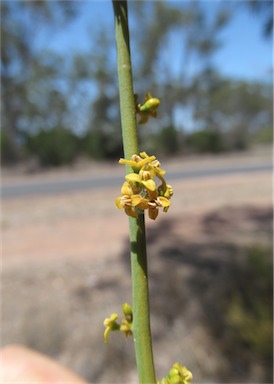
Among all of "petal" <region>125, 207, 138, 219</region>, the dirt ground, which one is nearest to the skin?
"petal" <region>125, 207, 138, 219</region>

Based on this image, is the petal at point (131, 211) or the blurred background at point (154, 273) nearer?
the petal at point (131, 211)

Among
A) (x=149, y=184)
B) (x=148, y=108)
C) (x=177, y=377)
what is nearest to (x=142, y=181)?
(x=149, y=184)

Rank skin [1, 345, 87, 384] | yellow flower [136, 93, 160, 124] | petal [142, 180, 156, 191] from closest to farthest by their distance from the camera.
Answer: petal [142, 180, 156, 191] < yellow flower [136, 93, 160, 124] < skin [1, 345, 87, 384]

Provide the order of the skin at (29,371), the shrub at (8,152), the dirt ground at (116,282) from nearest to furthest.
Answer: the skin at (29,371) → the dirt ground at (116,282) → the shrub at (8,152)

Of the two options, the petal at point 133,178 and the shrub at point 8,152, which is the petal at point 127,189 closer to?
the petal at point 133,178

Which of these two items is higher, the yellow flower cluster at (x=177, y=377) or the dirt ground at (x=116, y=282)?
the yellow flower cluster at (x=177, y=377)

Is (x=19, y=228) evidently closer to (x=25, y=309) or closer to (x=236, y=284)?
(x=25, y=309)

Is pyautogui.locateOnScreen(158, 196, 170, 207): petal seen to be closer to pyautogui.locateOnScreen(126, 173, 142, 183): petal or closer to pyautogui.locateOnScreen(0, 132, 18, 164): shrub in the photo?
pyautogui.locateOnScreen(126, 173, 142, 183): petal

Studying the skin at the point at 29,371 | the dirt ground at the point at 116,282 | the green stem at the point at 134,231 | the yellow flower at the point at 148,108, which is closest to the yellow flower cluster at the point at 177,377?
the green stem at the point at 134,231

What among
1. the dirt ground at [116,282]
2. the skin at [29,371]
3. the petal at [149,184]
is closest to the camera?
the petal at [149,184]
